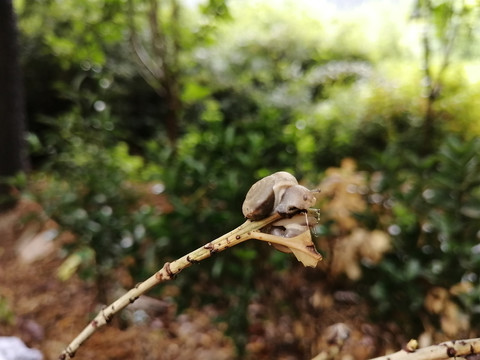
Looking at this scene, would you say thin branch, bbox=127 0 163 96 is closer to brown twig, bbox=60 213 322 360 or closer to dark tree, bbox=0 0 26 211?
dark tree, bbox=0 0 26 211

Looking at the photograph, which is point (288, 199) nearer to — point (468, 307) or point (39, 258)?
point (468, 307)

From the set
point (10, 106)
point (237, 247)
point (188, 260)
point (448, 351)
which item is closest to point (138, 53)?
point (10, 106)

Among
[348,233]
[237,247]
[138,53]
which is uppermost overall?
[138,53]

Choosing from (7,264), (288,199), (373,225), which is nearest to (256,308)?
(373,225)

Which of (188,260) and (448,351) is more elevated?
(188,260)

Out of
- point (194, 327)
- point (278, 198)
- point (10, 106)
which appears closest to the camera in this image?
point (278, 198)

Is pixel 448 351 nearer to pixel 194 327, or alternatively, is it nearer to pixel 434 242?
pixel 434 242

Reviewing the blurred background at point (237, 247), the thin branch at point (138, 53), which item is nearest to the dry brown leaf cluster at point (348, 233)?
the blurred background at point (237, 247)
